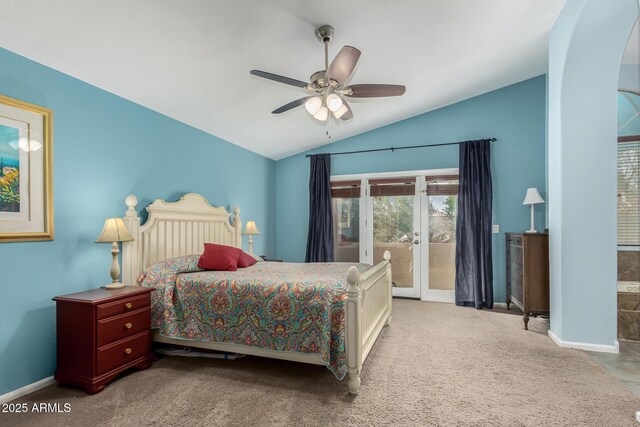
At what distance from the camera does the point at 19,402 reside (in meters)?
2.16

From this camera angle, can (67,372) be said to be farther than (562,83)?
No

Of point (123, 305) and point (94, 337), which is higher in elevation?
point (123, 305)

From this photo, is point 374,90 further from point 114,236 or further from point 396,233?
point 396,233

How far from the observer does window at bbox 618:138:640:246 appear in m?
3.69

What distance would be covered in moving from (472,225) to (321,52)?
10.6ft

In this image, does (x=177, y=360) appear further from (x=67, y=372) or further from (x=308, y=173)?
(x=308, y=173)

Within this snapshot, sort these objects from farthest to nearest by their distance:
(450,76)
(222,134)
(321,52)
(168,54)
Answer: (222,134), (450,76), (321,52), (168,54)

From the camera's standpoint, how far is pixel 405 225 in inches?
203

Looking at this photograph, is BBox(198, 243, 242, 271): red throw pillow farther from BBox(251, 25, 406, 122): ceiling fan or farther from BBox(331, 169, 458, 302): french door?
BBox(331, 169, 458, 302): french door

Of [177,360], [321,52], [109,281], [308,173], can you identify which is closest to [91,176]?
[109,281]

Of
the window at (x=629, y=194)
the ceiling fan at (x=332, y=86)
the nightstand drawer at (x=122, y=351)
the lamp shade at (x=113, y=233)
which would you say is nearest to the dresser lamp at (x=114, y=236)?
the lamp shade at (x=113, y=233)

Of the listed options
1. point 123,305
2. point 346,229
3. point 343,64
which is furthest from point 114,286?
point 346,229

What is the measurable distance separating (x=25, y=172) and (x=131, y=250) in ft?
3.24

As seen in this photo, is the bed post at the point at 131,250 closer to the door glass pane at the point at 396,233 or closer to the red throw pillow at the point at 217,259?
the red throw pillow at the point at 217,259
